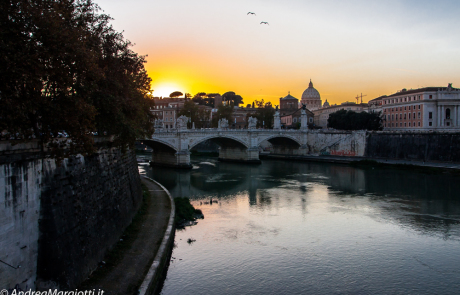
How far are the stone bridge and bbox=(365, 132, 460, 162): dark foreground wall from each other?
739 centimetres

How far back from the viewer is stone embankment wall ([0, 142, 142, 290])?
5496 mm

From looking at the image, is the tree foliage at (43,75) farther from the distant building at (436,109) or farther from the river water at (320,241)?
the distant building at (436,109)

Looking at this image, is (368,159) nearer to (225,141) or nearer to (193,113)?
(225,141)

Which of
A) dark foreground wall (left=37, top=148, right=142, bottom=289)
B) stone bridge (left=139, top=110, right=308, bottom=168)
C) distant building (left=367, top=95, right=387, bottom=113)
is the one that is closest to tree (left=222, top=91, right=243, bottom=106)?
distant building (left=367, top=95, right=387, bottom=113)

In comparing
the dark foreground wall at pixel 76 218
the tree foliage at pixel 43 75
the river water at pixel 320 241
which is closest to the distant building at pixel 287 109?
the river water at pixel 320 241

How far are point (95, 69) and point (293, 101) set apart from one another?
74.2 m

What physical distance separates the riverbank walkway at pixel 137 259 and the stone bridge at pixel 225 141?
13.8 m

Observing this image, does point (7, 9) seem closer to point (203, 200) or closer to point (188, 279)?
point (188, 279)

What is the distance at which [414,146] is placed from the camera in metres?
34.1

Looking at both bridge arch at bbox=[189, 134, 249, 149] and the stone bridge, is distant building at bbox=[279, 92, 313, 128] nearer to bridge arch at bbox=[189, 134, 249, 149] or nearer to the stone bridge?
the stone bridge

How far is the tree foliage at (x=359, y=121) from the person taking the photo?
45.4 metres

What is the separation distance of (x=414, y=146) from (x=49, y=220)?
3403cm

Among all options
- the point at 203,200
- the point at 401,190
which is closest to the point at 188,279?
the point at 203,200

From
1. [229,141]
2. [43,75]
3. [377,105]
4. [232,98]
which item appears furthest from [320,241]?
[232,98]
